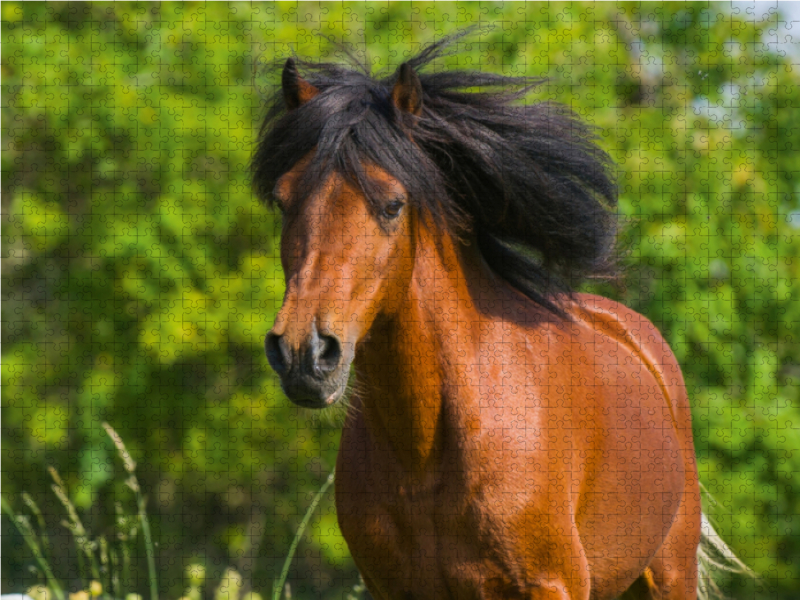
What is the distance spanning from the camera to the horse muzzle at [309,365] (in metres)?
2.77

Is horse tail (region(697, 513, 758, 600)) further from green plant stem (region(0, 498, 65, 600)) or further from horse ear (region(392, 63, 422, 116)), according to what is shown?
green plant stem (region(0, 498, 65, 600))

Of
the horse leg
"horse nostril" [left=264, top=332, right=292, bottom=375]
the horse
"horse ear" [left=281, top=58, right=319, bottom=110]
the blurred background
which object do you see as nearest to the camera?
"horse nostril" [left=264, top=332, right=292, bottom=375]

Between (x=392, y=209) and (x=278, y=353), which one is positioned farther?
(x=392, y=209)

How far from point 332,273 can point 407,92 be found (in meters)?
0.81

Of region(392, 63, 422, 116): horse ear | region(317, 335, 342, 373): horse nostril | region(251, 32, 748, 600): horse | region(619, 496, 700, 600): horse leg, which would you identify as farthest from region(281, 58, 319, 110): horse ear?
region(619, 496, 700, 600): horse leg

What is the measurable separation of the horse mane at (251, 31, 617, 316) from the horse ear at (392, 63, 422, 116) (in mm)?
34

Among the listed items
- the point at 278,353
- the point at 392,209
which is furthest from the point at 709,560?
the point at 278,353

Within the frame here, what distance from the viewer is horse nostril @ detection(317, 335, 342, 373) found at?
2.80m

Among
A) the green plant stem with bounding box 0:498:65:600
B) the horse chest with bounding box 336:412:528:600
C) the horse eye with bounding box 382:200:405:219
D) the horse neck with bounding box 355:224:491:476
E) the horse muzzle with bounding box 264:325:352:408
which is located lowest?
the green plant stem with bounding box 0:498:65:600

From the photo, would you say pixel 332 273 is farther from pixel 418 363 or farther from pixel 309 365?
pixel 418 363

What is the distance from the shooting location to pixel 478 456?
10.8 feet

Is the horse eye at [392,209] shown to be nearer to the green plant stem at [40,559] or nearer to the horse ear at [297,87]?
the horse ear at [297,87]

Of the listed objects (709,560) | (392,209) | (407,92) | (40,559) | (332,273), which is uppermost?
(407,92)

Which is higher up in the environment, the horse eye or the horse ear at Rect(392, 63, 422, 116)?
the horse ear at Rect(392, 63, 422, 116)
